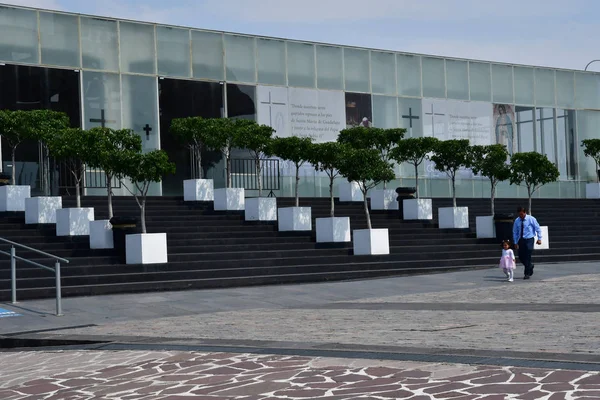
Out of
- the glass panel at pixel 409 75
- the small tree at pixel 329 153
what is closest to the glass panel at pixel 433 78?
the glass panel at pixel 409 75

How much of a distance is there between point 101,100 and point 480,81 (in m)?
16.6

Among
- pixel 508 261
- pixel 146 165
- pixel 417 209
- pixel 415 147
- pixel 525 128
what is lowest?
pixel 508 261

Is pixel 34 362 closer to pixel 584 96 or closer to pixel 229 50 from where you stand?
pixel 229 50

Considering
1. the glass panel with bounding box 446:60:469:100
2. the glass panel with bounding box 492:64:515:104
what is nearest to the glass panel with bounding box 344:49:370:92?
the glass panel with bounding box 446:60:469:100

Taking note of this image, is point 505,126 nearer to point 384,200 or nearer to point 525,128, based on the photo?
point 525,128

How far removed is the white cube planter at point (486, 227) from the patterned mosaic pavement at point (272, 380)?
18.7 meters

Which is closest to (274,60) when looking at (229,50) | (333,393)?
(229,50)

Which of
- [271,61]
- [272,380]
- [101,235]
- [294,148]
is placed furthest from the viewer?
[271,61]

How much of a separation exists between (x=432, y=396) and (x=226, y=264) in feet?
49.0

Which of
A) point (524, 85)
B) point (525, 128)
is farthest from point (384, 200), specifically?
point (524, 85)

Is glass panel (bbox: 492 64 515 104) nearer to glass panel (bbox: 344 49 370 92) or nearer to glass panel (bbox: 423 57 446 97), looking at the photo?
glass panel (bbox: 423 57 446 97)

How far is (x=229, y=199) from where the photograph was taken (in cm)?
2686

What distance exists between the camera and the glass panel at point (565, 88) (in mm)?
42750

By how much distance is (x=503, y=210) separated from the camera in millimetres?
34500
